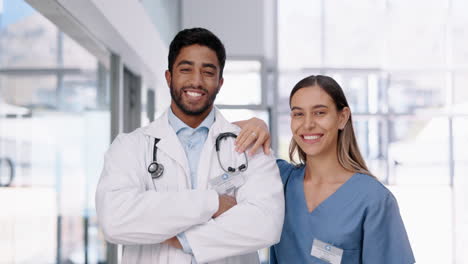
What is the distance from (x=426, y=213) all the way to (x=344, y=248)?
470 cm

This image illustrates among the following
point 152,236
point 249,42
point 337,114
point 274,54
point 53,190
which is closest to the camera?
point 152,236

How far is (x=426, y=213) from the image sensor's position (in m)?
5.79

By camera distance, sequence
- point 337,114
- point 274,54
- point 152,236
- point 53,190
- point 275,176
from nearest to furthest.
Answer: point 152,236 < point 275,176 < point 337,114 < point 53,190 < point 274,54

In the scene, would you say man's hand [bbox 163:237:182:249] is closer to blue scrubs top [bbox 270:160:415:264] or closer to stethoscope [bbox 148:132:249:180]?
stethoscope [bbox 148:132:249:180]

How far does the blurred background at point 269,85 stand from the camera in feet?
6.49

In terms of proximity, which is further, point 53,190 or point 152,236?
point 53,190

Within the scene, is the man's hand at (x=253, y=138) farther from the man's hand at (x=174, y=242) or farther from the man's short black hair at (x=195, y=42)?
the man's hand at (x=174, y=242)

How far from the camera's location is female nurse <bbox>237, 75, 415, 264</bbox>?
1.49 meters

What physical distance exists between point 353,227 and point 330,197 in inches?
5.1

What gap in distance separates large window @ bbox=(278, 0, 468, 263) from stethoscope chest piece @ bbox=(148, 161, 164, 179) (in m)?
4.49

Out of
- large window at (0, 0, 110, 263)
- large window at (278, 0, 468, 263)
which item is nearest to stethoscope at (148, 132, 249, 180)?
large window at (0, 0, 110, 263)

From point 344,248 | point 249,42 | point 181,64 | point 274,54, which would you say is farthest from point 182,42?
point 274,54

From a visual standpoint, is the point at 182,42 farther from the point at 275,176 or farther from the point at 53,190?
the point at 53,190

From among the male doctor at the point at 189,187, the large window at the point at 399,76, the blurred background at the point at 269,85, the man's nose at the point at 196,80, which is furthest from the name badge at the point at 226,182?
the large window at the point at 399,76
